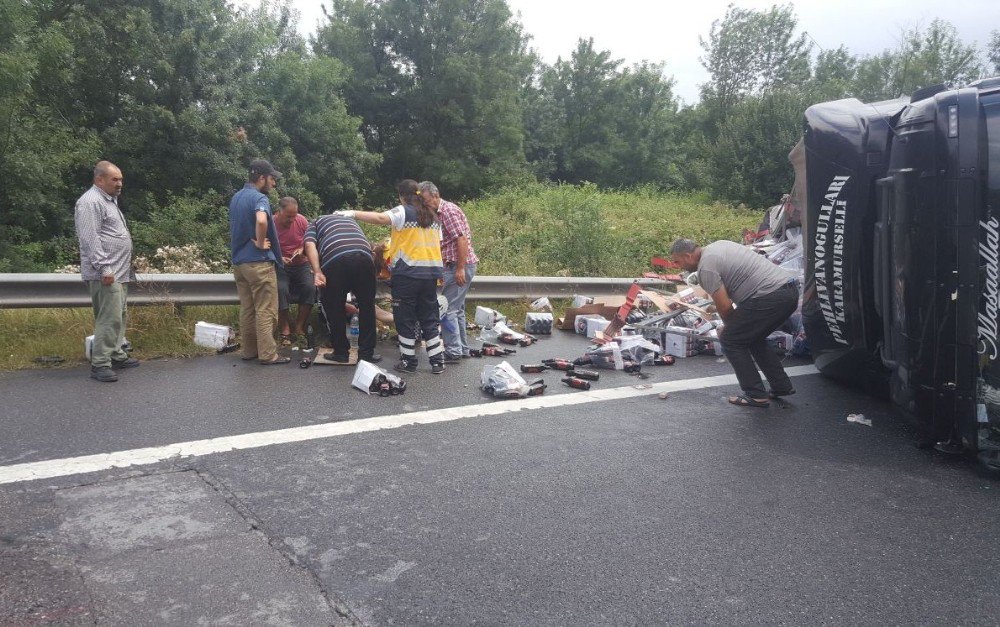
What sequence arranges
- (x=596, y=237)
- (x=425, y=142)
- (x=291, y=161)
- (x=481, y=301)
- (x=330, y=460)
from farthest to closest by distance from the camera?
1. (x=425, y=142)
2. (x=291, y=161)
3. (x=596, y=237)
4. (x=481, y=301)
5. (x=330, y=460)

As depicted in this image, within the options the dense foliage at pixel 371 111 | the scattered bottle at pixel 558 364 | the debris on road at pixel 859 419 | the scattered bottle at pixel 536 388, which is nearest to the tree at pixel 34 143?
the dense foliage at pixel 371 111

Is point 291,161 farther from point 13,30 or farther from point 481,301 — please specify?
point 481,301

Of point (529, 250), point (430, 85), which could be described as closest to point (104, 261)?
point (529, 250)

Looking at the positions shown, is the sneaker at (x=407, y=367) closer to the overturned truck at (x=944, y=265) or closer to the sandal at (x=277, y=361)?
the sandal at (x=277, y=361)

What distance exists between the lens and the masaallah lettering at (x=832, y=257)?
5.83 meters

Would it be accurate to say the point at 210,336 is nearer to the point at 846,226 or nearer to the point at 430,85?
the point at 846,226

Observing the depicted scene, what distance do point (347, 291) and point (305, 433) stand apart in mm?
2392

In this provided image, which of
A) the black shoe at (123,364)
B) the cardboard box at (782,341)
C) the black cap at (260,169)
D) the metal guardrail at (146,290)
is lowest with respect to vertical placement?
the cardboard box at (782,341)

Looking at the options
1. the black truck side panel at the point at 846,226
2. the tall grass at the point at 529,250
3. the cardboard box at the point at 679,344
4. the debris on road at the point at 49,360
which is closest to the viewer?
the black truck side panel at the point at 846,226

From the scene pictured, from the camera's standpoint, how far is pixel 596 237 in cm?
1274

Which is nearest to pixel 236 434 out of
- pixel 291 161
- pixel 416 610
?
pixel 416 610

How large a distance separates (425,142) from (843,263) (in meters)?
35.1

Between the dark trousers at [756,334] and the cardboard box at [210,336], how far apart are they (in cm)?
459

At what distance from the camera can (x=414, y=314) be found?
6.82 metres
